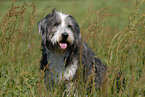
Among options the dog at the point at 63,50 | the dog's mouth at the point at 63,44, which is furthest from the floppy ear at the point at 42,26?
the dog's mouth at the point at 63,44

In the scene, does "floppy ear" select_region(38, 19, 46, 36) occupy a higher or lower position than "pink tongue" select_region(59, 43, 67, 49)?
higher

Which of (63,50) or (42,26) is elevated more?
(42,26)

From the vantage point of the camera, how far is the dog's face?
3279mm

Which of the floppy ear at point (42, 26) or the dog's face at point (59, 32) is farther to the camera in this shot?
the floppy ear at point (42, 26)

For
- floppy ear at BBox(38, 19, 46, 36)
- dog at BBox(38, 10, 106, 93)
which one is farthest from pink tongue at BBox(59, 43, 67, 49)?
floppy ear at BBox(38, 19, 46, 36)

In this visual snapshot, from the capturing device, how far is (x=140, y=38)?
10.1 ft

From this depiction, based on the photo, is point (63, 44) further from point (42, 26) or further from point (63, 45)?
point (42, 26)

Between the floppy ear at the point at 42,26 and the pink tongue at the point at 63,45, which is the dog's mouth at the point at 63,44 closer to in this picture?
the pink tongue at the point at 63,45

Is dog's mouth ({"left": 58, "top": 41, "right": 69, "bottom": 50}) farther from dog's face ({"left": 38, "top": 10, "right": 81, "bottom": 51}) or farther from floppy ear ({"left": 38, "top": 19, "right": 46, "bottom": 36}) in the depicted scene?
floppy ear ({"left": 38, "top": 19, "right": 46, "bottom": 36})

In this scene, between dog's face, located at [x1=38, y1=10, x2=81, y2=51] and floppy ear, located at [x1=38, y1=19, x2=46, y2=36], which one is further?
floppy ear, located at [x1=38, y1=19, x2=46, y2=36]

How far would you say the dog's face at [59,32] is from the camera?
129 inches

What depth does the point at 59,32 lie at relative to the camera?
10.7 ft

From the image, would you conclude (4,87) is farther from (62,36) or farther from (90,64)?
(90,64)

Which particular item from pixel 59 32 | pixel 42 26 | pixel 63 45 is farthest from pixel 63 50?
pixel 42 26
